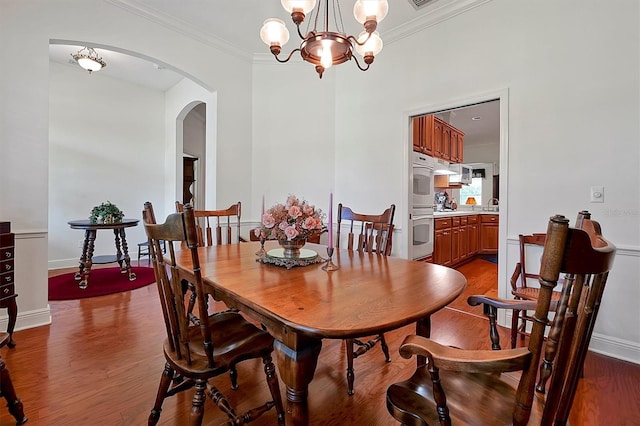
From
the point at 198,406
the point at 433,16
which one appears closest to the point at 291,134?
the point at 433,16

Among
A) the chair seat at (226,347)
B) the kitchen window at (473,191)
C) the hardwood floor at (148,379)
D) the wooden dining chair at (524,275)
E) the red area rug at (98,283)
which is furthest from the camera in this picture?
the kitchen window at (473,191)

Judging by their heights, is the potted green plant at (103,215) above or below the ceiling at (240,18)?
below

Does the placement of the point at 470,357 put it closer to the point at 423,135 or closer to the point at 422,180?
the point at 422,180

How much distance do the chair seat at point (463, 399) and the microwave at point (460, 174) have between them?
196 inches

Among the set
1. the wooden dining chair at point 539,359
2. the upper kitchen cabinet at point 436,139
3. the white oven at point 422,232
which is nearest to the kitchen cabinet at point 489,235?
the upper kitchen cabinet at point 436,139

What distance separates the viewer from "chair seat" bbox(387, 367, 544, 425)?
895mm

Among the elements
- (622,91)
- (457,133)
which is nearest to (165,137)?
(457,133)

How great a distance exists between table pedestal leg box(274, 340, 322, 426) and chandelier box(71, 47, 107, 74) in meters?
4.50

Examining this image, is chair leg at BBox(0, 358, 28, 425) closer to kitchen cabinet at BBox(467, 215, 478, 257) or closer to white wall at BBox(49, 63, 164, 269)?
white wall at BBox(49, 63, 164, 269)

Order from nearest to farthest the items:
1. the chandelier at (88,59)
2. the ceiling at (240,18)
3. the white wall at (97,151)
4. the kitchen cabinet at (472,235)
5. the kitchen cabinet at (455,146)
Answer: the ceiling at (240,18) → the chandelier at (88,59) → the white wall at (97,151) → the kitchen cabinet at (455,146) → the kitchen cabinet at (472,235)

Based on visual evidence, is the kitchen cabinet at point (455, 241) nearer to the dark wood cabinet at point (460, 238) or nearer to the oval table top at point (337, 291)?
the dark wood cabinet at point (460, 238)

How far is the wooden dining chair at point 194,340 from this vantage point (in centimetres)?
106

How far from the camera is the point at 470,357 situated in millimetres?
761

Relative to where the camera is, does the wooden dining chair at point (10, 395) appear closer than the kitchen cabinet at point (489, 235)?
Yes
